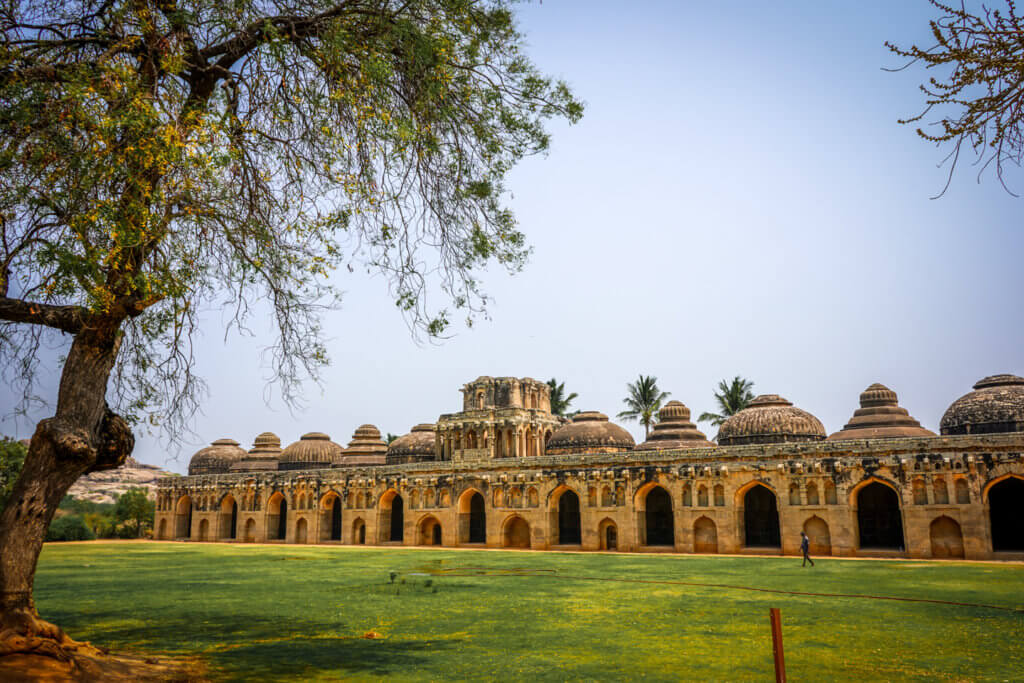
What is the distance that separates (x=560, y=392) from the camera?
213 ft

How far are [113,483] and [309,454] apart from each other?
54.7m

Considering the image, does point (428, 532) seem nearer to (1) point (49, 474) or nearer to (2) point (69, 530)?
(2) point (69, 530)

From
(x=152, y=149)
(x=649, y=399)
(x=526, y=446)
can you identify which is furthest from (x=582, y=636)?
(x=649, y=399)

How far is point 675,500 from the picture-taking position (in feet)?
113

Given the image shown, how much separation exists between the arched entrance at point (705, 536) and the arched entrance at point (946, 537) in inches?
343

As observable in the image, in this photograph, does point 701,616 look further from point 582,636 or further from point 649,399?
point 649,399

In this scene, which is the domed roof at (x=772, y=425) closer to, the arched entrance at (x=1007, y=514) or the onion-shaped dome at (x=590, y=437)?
the onion-shaped dome at (x=590, y=437)

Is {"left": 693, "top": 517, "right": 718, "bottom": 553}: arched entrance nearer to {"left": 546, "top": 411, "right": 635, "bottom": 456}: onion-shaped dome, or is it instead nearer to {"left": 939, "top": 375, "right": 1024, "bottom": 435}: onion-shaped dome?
{"left": 546, "top": 411, "right": 635, "bottom": 456}: onion-shaped dome

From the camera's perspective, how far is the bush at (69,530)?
49.8m

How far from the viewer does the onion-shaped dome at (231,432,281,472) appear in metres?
56.7

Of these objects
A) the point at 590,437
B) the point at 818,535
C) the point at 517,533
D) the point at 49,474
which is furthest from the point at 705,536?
the point at 49,474

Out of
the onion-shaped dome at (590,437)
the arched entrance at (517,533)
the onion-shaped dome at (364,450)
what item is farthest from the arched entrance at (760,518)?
the onion-shaped dome at (364,450)

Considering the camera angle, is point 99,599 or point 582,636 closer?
point 582,636

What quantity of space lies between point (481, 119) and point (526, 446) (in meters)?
37.0
